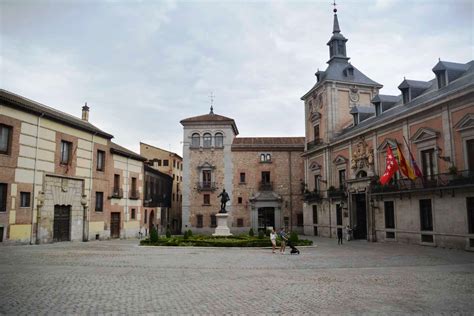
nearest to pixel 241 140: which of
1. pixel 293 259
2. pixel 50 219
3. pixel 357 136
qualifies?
pixel 357 136

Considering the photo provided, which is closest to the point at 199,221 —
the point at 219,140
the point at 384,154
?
the point at 219,140

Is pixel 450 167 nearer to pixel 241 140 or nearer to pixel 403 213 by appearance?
pixel 403 213

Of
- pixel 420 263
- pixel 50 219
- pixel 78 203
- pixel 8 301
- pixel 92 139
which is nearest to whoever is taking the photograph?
pixel 8 301

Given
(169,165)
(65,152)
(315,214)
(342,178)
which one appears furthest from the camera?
(169,165)

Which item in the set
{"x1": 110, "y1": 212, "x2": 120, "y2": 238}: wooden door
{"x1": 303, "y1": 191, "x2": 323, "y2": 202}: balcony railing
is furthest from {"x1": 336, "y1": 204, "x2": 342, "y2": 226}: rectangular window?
{"x1": 110, "y1": 212, "x2": 120, "y2": 238}: wooden door

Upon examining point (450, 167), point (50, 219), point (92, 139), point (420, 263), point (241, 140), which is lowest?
point (420, 263)

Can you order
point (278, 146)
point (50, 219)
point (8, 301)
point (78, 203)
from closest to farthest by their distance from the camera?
point (8, 301) → point (50, 219) → point (78, 203) → point (278, 146)

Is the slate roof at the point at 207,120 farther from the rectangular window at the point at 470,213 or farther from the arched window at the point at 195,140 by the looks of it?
the rectangular window at the point at 470,213

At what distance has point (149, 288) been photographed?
33.5 ft

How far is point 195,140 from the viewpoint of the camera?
48500mm

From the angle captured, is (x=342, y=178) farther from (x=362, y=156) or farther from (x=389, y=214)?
(x=389, y=214)

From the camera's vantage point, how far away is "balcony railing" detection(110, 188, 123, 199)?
3331 centimetres

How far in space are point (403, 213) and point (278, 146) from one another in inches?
891

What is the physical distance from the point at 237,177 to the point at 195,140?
714 cm
